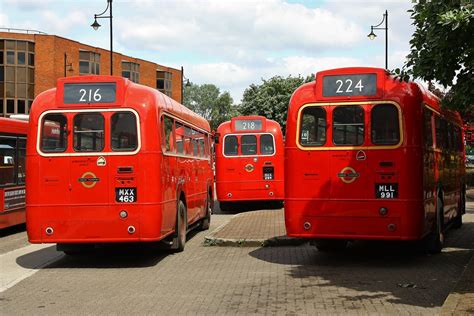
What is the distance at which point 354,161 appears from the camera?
10188mm

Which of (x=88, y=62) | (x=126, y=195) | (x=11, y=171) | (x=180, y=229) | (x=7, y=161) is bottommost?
(x=180, y=229)

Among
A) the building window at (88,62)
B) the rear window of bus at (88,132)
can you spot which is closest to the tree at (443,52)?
the rear window of bus at (88,132)

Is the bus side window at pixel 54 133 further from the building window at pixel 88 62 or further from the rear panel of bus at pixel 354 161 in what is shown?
the building window at pixel 88 62

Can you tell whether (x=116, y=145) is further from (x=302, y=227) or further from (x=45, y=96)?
(x=302, y=227)

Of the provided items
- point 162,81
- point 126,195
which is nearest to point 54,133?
point 126,195

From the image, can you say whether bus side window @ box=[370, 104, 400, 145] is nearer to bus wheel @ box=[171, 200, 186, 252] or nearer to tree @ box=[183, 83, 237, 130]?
bus wheel @ box=[171, 200, 186, 252]

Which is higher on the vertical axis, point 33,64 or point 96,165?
point 33,64

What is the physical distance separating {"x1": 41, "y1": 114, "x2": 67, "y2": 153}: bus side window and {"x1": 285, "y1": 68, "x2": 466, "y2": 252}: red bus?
3.67 m

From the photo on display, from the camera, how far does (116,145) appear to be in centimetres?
1033

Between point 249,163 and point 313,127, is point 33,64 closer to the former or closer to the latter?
point 249,163

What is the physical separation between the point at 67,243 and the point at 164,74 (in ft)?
237

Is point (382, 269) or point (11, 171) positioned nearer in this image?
point (382, 269)

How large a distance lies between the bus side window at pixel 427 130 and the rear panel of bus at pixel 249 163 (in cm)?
1138

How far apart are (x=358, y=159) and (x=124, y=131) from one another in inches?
149
